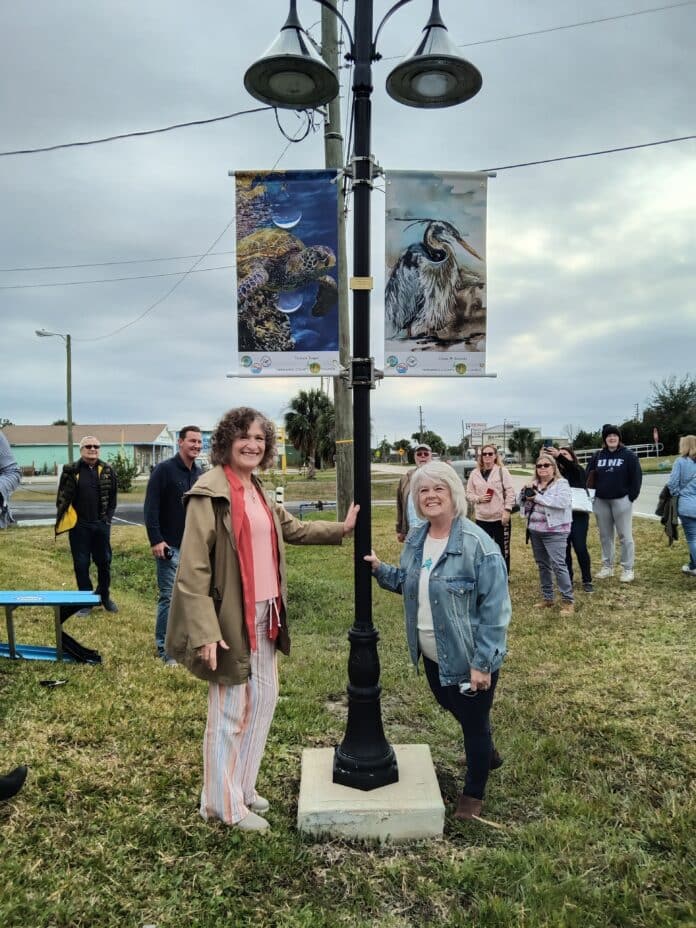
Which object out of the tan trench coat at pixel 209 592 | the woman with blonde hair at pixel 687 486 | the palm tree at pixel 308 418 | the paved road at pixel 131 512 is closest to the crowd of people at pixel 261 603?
the tan trench coat at pixel 209 592

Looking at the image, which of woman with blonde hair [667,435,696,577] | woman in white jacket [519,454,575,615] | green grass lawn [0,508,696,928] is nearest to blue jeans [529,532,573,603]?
woman in white jacket [519,454,575,615]

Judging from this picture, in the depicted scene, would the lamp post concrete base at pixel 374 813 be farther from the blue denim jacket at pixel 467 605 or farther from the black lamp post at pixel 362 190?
the blue denim jacket at pixel 467 605

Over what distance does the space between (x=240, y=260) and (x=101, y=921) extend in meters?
3.28

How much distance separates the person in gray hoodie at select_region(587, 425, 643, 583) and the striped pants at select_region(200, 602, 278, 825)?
6.32 metres

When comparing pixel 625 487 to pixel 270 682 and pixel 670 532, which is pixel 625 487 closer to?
pixel 670 532

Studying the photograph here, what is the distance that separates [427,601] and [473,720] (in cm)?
60

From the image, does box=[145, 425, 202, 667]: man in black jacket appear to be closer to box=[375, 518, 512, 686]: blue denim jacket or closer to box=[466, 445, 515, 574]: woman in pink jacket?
box=[375, 518, 512, 686]: blue denim jacket

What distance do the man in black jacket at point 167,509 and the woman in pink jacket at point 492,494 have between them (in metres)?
3.63

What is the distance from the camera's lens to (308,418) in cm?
5362

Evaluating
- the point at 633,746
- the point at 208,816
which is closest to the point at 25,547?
the point at 208,816

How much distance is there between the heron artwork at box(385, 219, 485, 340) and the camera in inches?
155

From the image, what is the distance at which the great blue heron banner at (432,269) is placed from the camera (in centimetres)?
392

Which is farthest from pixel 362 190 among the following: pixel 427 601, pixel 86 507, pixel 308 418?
pixel 308 418

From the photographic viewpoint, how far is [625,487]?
8.38m
